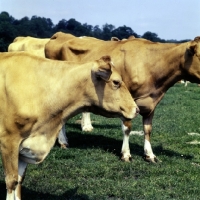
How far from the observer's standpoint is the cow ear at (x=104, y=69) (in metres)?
5.84

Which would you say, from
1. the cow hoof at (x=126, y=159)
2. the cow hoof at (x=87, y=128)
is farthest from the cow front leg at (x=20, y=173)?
the cow hoof at (x=87, y=128)

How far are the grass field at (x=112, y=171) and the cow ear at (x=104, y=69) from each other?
2.05 metres

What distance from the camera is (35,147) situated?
20.0 ft

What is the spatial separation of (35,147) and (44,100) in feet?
1.93

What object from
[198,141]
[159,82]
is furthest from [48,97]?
[198,141]

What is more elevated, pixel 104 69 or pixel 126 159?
pixel 104 69

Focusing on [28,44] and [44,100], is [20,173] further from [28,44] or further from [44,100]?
[28,44]

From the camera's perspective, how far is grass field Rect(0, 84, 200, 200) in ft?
24.1

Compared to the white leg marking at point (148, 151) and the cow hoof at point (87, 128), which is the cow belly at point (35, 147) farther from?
the cow hoof at point (87, 128)

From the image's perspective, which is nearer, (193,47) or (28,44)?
(193,47)

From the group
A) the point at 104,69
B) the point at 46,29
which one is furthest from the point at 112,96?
the point at 46,29

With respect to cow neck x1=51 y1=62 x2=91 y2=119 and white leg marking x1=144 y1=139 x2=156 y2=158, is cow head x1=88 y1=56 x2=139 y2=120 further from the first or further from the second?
white leg marking x1=144 y1=139 x2=156 y2=158

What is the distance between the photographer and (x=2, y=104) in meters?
5.95

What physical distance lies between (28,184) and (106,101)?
2.35m
